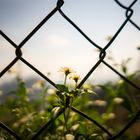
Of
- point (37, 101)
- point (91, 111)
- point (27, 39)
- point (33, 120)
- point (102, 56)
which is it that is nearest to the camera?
point (27, 39)

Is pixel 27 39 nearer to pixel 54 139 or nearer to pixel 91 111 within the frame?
pixel 54 139

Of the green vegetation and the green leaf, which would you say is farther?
the green leaf

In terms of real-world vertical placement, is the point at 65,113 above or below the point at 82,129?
above

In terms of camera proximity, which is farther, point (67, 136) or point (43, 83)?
point (43, 83)

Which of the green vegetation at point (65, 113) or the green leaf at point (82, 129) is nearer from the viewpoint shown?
the green vegetation at point (65, 113)

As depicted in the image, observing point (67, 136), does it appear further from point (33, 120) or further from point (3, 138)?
point (33, 120)

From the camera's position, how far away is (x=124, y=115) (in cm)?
512

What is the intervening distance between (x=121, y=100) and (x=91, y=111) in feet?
0.88

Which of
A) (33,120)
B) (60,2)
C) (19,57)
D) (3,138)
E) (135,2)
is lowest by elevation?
(3,138)

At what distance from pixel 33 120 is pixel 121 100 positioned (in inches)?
26.5

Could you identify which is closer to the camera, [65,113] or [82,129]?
[82,129]

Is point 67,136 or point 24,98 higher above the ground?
point 24,98

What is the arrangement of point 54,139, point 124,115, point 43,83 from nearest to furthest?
point 54,139 < point 43,83 < point 124,115

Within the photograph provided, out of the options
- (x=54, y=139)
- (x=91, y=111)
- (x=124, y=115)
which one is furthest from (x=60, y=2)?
(x=124, y=115)
